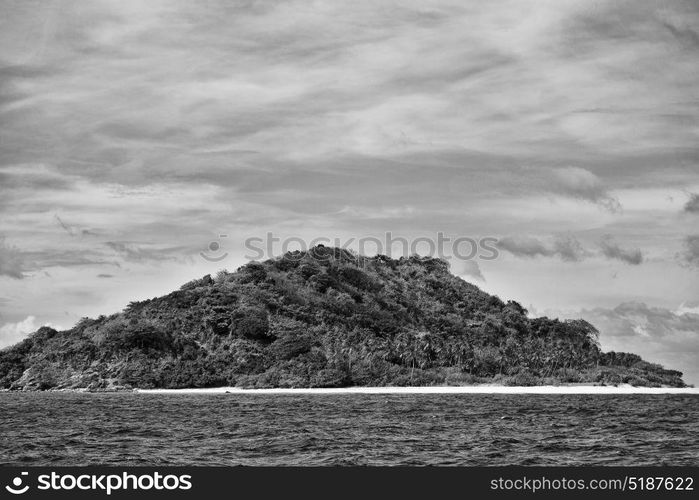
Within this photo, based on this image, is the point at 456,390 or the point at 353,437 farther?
the point at 456,390

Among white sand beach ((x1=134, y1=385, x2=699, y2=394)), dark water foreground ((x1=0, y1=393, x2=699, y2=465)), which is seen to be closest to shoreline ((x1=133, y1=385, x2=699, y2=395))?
white sand beach ((x1=134, y1=385, x2=699, y2=394))

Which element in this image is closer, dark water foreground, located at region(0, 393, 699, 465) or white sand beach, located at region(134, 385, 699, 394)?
dark water foreground, located at region(0, 393, 699, 465)

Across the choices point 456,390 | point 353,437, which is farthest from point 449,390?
point 353,437

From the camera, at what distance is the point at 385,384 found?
195875 mm

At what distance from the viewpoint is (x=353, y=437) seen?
6931cm

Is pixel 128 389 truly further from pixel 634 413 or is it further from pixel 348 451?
pixel 348 451

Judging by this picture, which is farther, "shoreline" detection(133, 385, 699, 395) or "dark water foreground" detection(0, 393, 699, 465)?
"shoreline" detection(133, 385, 699, 395)

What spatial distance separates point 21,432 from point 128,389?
119 m

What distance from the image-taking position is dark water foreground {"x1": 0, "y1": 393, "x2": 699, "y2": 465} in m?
55.8

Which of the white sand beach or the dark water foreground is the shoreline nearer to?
the white sand beach

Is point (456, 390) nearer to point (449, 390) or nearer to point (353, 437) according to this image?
point (449, 390)

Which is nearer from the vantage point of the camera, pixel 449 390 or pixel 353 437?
pixel 353 437

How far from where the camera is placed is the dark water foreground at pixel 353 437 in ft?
183
